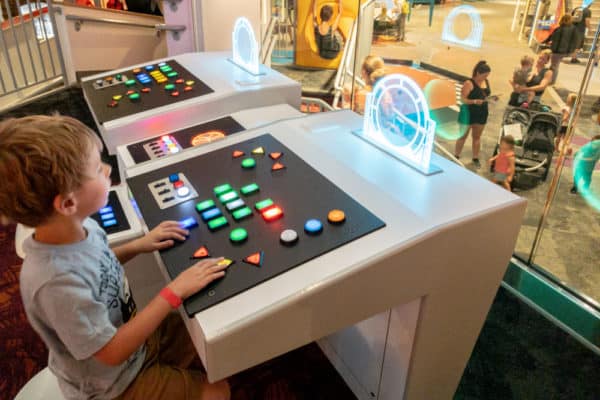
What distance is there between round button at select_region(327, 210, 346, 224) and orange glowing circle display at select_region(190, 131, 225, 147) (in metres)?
0.58

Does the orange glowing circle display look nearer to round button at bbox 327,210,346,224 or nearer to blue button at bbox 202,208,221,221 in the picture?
blue button at bbox 202,208,221,221

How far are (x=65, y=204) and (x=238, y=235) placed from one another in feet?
0.95

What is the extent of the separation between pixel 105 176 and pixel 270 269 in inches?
13.4

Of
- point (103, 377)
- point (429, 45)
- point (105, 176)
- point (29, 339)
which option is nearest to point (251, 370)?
point (103, 377)

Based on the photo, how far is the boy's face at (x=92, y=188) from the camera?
791 millimetres

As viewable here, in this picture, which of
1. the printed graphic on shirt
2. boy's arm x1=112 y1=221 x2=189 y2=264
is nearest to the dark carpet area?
the printed graphic on shirt

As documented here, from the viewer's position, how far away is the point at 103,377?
896mm

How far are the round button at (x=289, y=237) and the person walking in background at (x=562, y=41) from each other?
118cm

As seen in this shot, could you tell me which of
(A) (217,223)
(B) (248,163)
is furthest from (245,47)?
(A) (217,223)

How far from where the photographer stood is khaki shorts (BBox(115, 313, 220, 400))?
942mm

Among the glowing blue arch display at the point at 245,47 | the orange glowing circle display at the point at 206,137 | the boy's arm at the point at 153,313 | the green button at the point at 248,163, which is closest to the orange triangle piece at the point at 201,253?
the boy's arm at the point at 153,313

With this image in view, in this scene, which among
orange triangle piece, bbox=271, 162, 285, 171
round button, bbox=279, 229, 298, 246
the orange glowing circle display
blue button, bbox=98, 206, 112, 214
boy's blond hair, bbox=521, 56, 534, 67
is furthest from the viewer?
boy's blond hair, bbox=521, 56, 534, 67

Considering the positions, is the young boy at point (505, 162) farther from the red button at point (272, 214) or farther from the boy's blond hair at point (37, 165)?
the boy's blond hair at point (37, 165)

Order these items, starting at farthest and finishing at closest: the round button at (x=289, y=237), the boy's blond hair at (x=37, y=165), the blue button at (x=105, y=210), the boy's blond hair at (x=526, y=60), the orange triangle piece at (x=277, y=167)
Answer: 1. the boy's blond hair at (x=526, y=60)
2. the blue button at (x=105, y=210)
3. the orange triangle piece at (x=277, y=167)
4. the round button at (x=289, y=237)
5. the boy's blond hair at (x=37, y=165)
